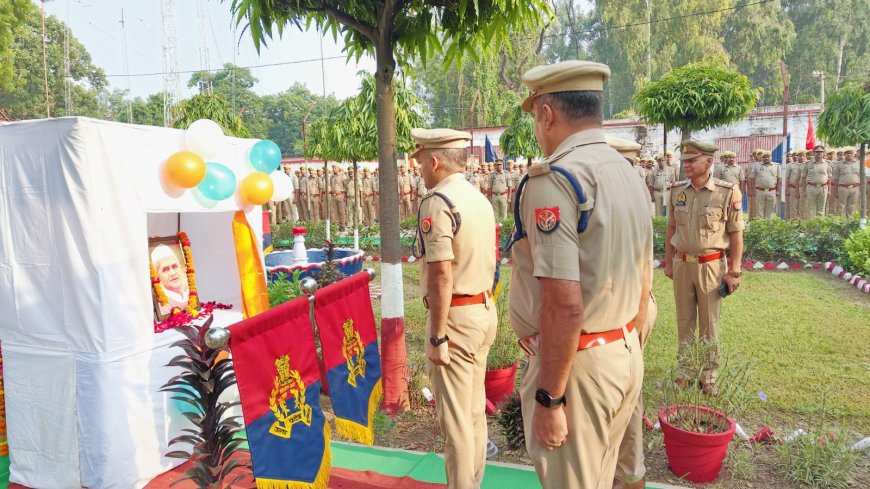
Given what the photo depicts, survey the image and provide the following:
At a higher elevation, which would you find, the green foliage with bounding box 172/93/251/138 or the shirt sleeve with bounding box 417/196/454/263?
the green foliage with bounding box 172/93/251/138

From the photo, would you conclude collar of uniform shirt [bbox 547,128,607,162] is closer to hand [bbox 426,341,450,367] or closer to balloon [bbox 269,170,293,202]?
hand [bbox 426,341,450,367]

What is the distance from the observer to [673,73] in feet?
32.4

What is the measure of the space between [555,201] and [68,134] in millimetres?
2699

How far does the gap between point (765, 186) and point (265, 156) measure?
14300mm

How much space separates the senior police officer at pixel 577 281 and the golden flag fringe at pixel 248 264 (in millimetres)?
2958

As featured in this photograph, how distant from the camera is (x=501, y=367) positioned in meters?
4.66

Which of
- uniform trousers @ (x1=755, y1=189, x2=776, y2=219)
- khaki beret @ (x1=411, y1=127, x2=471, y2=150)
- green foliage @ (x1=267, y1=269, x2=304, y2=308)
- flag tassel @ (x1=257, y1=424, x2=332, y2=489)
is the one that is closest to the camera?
flag tassel @ (x1=257, y1=424, x2=332, y2=489)

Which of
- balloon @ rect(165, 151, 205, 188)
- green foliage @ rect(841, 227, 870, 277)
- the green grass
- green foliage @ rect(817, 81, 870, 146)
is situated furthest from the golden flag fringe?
green foliage @ rect(817, 81, 870, 146)

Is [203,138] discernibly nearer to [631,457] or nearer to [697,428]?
[631,457]

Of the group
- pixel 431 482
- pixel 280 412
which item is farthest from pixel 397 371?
pixel 280 412

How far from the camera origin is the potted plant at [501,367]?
4.51 metres

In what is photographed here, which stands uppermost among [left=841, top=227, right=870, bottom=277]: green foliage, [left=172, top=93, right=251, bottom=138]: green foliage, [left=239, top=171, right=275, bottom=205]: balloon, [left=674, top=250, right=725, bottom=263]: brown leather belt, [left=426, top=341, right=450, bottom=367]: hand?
[left=172, top=93, right=251, bottom=138]: green foliage

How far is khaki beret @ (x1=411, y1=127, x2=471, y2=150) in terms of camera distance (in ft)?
10.6

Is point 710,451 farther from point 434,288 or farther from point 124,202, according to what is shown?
point 124,202
